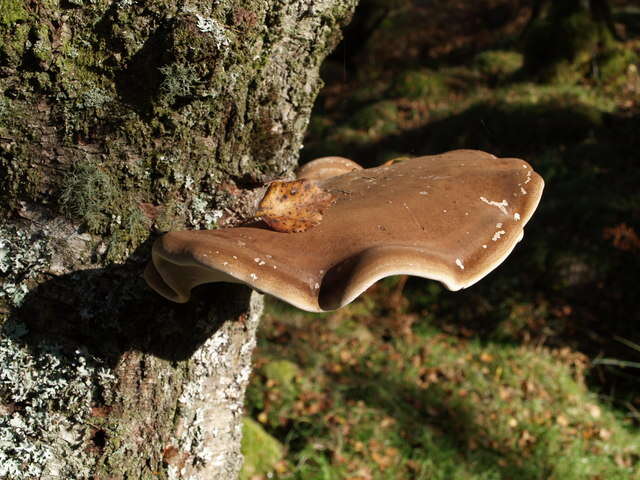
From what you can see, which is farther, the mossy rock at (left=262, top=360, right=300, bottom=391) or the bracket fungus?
the mossy rock at (left=262, top=360, right=300, bottom=391)

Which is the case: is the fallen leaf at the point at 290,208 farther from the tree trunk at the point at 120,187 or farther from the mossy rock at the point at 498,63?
the mossy rock at the point at 498,63

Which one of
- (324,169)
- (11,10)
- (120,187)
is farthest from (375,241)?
(11,10)

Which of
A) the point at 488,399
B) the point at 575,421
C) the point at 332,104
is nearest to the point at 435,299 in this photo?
the point at 488,399

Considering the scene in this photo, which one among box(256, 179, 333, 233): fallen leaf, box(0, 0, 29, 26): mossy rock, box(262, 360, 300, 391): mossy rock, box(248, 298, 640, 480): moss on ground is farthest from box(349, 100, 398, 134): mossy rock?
box(0, 0, 29, 26): mossy rock

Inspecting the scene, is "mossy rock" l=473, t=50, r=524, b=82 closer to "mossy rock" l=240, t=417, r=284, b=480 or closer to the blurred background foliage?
A: the blurred background foliage

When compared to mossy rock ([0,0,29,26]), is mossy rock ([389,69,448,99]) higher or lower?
lower

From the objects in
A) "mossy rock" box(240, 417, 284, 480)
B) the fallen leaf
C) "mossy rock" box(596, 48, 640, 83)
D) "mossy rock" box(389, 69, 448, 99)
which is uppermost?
the fallen leaf

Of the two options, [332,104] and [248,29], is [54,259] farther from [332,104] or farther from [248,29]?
[332,104]
